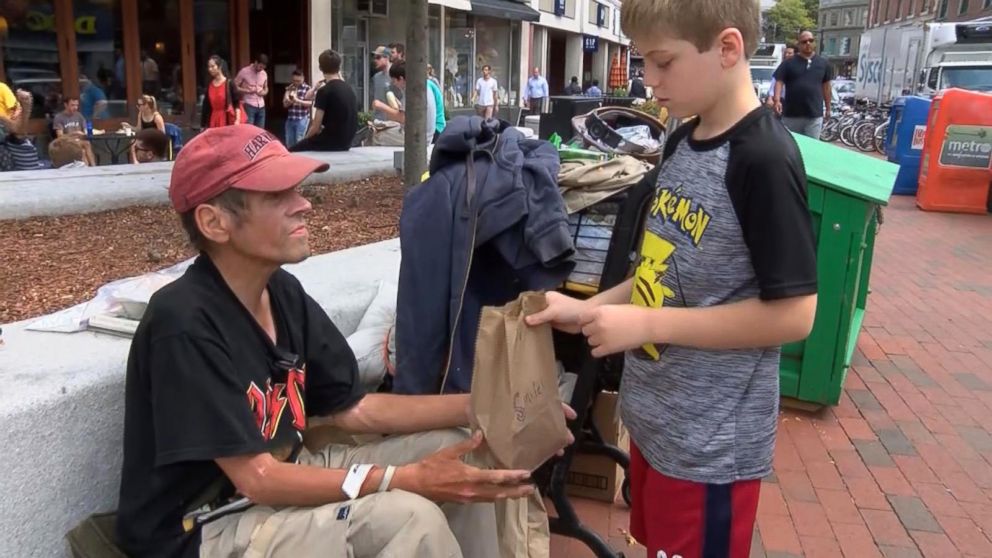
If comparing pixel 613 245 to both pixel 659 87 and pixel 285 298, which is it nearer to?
pixel 659 87

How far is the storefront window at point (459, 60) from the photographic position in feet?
80.0

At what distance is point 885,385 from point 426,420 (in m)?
3.26

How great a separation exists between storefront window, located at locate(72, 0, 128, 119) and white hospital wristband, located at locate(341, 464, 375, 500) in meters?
13.5

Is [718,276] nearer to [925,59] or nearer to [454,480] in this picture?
[454,480]

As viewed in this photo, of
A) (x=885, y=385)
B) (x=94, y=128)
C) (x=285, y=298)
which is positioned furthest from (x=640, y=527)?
(x=94, y=128)

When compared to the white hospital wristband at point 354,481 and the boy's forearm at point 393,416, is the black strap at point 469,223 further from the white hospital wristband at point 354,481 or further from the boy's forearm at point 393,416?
the white hospital wristband at point 354,481

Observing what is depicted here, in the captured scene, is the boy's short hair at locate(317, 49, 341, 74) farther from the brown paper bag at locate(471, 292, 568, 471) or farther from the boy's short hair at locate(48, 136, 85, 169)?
the brown paper bag at locate(471, 292, 568, 471)

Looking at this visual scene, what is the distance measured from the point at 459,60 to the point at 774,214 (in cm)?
2498

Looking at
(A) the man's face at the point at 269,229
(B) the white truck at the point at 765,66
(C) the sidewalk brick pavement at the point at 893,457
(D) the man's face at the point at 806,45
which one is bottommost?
(C) the sidewalk brick pavement at the point at 893,457

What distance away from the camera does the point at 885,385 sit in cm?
454

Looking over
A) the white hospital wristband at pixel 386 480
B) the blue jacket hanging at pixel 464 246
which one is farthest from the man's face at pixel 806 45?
the white hospital wristband at pixel 386 480

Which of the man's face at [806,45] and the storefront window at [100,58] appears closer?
the man's face at [806,45]

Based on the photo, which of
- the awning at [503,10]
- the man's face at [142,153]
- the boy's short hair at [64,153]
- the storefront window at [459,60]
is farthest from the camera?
Answer: the storefront window at [459,60]

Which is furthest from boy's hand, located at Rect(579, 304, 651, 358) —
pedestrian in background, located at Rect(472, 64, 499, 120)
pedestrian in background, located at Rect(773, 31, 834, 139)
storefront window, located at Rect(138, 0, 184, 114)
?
pedestrian in background, located at Rect(472, 64, 499, 120)
